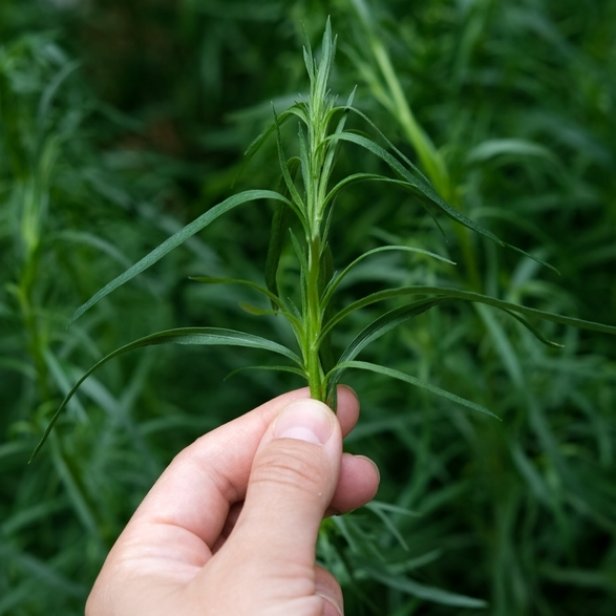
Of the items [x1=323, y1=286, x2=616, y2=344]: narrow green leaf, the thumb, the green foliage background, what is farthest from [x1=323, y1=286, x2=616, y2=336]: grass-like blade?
the green foliage background

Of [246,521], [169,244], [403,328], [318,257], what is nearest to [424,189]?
[318,257]

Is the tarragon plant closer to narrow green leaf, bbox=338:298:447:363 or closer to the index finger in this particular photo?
narrow green leaf, bbox=338:298:447:363

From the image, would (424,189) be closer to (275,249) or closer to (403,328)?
(275,249)

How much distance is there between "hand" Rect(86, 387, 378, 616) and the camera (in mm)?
786

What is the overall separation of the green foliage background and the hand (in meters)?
0.13

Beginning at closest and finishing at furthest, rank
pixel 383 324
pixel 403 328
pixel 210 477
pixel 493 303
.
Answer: pixel 493 303, pixel 383 324, pixel 210 477, pixel 403 328

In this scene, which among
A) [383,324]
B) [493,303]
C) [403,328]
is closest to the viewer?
[493,303]

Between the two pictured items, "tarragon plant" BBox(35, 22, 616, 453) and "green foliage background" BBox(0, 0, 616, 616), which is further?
"green foliage background" BBox(0, 0, 616, 616)

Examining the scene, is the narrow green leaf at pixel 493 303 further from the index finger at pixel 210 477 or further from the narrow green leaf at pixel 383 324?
the index finger at pixel 210 477

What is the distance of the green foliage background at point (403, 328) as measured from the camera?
133cm

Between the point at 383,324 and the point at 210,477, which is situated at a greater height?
the point at 383,324

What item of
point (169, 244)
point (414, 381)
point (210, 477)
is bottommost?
point (210, 477)

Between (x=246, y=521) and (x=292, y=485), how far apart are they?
0.05m

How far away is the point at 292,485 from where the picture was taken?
819mm
